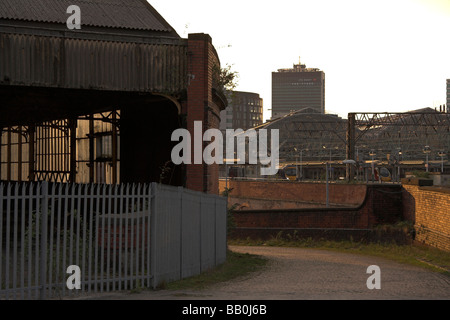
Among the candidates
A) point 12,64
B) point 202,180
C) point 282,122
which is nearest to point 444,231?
point 202,180

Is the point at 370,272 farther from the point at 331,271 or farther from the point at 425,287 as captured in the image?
the point at 425,287

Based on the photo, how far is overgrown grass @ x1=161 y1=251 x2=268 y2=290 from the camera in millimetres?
12268

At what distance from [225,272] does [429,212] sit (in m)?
13.8

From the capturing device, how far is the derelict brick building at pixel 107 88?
17.7 m

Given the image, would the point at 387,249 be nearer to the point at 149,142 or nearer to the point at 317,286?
the point at 149,142

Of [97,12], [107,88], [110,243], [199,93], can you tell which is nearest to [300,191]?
[97,12]

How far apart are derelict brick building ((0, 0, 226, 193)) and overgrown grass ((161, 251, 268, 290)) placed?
242 cm

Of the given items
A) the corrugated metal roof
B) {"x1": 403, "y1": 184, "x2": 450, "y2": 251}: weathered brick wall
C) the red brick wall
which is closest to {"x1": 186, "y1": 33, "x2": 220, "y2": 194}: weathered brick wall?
the corrugated metal roof

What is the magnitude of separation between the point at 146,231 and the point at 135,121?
11.8m

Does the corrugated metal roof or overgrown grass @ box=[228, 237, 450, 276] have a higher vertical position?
the corrugated metal roof

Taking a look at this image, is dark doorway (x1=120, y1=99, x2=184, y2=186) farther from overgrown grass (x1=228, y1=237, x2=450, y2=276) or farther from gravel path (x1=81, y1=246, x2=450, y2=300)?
overgrown grass (x1=228, y1=237, x2=450, y2=276)

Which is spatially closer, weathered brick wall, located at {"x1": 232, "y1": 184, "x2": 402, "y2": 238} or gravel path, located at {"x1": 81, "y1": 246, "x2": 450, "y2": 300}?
gravel path, located at {"x1": 81, "y1": 246, "x2": 450, "y2": 300}

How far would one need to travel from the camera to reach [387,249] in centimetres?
2750
